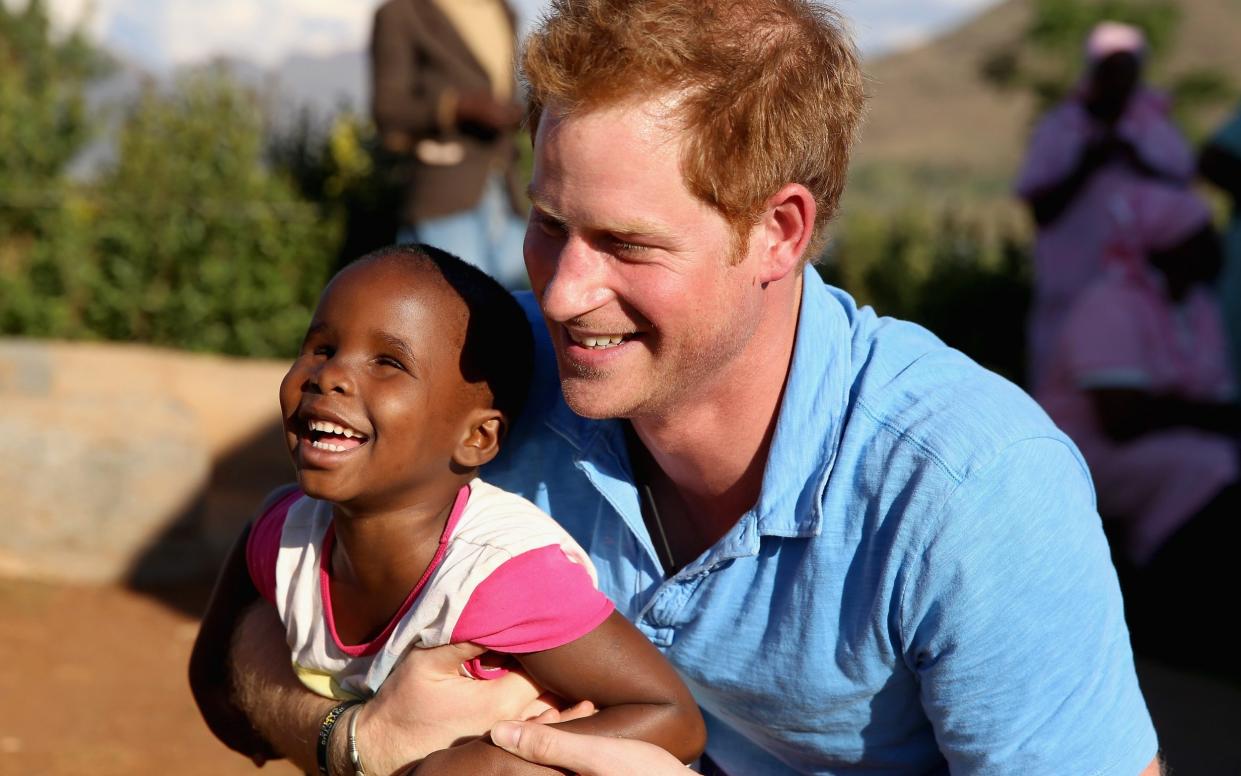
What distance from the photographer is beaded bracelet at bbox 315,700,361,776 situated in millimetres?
2270

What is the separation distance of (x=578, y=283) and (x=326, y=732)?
82cm

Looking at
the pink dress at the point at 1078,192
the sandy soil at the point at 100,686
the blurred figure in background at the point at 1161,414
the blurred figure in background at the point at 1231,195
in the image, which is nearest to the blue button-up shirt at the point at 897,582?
the sandy soil at the point at 100,686

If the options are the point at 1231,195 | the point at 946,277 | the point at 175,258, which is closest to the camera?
the point at 1231,195

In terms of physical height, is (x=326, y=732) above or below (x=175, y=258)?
above

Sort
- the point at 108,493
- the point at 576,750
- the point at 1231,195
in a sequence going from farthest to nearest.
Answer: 1. the point at 1231,195
2. the point at 108,493
3. the point at 576,750

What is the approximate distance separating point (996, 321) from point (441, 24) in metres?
3.67

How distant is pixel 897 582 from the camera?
6.94 ft

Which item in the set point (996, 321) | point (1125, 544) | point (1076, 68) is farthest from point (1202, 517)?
point (1076, 68)

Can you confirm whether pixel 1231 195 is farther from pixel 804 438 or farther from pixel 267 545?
pixel 267 545

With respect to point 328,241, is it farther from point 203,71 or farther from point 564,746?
point 564,746

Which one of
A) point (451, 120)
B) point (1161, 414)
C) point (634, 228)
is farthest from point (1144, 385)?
point (634, 228)

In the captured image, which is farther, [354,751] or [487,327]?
[487,327]

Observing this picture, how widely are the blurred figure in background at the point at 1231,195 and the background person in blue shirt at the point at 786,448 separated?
4.79 metres

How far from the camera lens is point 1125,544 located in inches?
210
